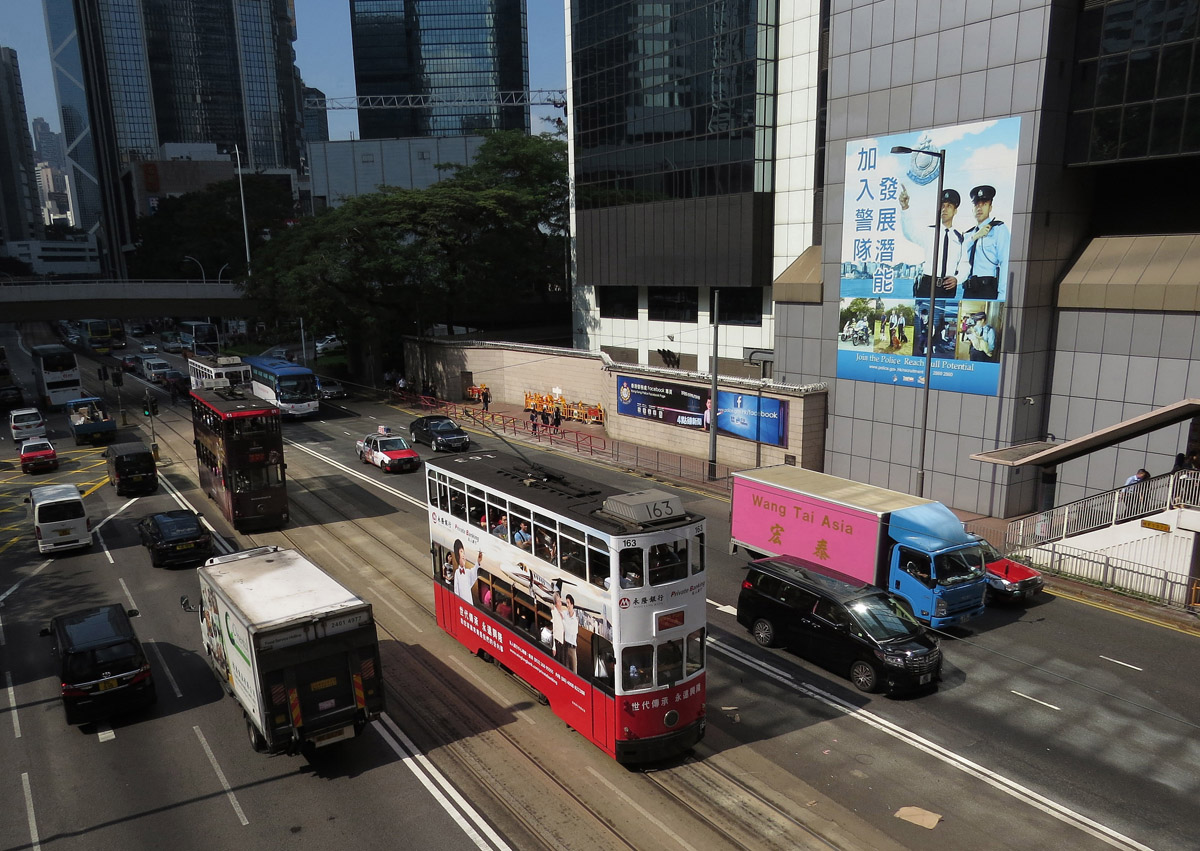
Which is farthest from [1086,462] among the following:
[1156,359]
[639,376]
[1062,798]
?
[639,376]

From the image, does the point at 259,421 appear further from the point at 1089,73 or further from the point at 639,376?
the point at 1089,73

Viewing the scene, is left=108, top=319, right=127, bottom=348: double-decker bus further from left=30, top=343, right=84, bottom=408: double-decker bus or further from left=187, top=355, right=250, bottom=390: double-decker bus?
left=187, top=355, right=250, bottom=390: double-decker bus

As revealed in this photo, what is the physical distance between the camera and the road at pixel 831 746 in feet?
38.7

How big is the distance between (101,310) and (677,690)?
235 ft

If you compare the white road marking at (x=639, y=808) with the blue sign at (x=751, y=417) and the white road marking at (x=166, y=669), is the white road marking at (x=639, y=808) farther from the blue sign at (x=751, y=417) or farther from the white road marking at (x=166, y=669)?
the blue sign at (x=751, y=417)

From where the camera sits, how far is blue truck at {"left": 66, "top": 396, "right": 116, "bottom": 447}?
42469 mm

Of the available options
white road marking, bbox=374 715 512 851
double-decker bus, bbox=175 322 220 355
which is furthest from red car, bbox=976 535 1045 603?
double-decker bus, bbox=175 322 220 355

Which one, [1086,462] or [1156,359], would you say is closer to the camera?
[1156,359]

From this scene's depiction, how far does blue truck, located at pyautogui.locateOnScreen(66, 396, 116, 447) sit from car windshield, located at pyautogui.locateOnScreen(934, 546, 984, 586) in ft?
140

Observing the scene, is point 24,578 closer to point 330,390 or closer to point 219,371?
point 219,371

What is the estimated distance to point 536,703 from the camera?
15117mm

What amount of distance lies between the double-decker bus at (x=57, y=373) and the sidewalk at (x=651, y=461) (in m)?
20.9

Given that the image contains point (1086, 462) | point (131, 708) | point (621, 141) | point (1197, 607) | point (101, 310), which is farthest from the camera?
point (101, 310)

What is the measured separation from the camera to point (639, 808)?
468 inches
